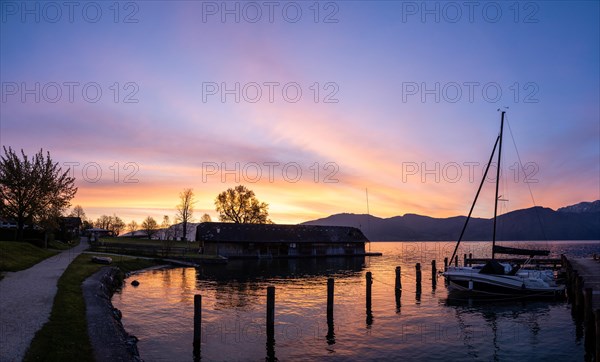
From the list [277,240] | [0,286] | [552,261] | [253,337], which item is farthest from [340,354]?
[277,240]

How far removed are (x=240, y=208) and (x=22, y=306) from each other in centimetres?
9300

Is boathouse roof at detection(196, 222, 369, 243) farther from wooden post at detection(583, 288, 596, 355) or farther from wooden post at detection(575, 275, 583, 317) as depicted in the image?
wooden post at detection(583, 288, 596, 355)

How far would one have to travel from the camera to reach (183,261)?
61.9 meters

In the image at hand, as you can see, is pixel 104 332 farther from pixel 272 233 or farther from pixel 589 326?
pixel 272 233

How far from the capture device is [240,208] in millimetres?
112562

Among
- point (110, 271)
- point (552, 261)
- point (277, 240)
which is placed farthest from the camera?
point (277, 240)

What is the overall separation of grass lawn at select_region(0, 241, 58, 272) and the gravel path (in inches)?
49.0

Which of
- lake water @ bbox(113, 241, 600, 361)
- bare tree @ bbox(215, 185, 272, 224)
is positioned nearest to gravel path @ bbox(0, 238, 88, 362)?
lake water @ bbox(113, 241, 600, 361)

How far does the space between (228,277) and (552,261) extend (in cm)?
→ 4638

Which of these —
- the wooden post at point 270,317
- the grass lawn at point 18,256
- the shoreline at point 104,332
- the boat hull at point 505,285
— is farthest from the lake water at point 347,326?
the grass lawn at point 18,256

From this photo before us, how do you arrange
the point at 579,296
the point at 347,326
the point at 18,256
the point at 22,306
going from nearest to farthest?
the point at 22,306, the point at 347,326, the point at 579,296, the point at 18,256

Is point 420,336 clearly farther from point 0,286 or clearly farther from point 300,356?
point 0,286

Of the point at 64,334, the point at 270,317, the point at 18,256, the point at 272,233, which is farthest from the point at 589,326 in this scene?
the point at 272,233

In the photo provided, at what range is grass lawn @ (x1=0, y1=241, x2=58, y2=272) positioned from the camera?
3219 centimetres
